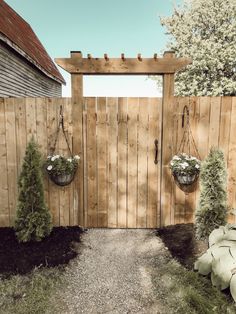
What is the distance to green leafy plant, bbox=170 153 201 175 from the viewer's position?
3.92 m

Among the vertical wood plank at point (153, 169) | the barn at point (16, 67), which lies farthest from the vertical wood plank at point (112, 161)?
the barn at point (16, 67)

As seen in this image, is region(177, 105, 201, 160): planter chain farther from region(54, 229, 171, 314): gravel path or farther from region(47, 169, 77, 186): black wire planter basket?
region(47, 169, 77, 186): black wire planter basket

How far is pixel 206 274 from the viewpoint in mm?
2930

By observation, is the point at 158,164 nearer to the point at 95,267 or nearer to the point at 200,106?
the point at 200,106

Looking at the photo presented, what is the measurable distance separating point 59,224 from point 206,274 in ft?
7.69

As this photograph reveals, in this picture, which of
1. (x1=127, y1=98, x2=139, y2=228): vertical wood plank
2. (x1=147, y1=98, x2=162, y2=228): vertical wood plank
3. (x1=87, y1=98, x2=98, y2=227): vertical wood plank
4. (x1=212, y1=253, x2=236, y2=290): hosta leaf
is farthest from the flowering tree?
(x1=212, y1=253, x2=236, y2=290): hosta leaf

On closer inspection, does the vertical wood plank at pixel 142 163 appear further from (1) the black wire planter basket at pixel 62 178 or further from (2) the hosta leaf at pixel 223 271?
(2) the hosta leaf at pixel 223 271

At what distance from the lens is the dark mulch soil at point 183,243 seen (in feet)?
11.0

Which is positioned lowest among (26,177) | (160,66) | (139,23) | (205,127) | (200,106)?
(26,177)

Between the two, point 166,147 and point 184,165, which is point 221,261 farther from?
point 166,147

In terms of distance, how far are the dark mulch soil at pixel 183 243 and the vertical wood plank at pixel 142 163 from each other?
351 mm

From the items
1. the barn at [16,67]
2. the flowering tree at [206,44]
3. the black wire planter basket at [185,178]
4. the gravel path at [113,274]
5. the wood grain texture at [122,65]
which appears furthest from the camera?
the flowering tree at [206,44]

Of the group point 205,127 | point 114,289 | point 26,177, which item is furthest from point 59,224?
point 205,127

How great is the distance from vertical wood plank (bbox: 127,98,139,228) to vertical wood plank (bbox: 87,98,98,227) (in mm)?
521
